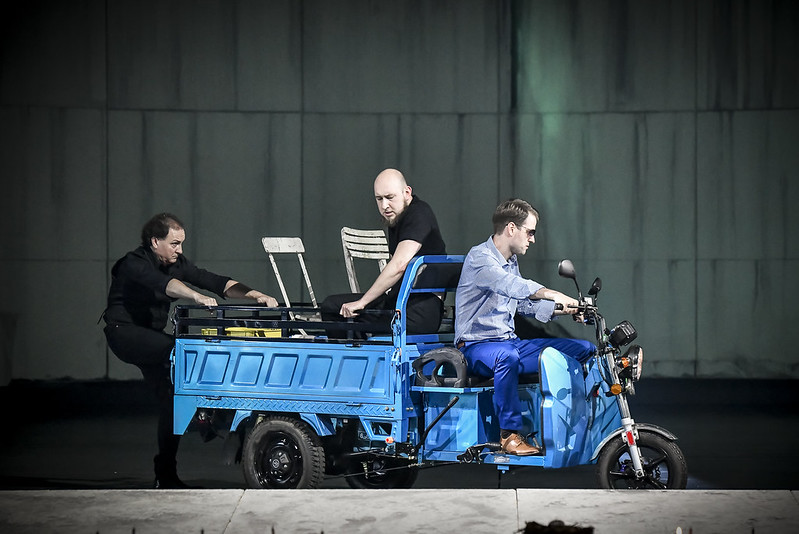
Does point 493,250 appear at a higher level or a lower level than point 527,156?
lower

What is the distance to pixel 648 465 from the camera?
7043 millimetres

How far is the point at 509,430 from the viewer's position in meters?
7.21

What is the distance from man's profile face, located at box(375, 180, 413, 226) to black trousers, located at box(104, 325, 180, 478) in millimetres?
1768

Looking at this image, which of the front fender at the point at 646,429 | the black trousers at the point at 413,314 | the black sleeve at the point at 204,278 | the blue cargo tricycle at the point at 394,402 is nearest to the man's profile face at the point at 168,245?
the black sleeve at the point at 204,278

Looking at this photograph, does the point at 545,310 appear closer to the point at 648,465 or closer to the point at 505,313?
the point at 505,313

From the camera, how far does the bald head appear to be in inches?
317

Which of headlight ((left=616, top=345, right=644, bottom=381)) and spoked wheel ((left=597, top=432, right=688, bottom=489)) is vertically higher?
headlight ((left=616, top=345, right=644, bottom=381))

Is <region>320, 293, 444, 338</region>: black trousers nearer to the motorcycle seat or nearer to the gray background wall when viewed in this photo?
the motorcycle seat

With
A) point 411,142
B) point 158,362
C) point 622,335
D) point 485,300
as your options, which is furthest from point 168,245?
point 411,142

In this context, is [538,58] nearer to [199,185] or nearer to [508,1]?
[508,1]

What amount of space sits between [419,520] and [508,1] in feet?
29.1

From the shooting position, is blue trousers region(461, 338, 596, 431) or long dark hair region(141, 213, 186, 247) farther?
long dark hair region(141, 213, 186, 247)

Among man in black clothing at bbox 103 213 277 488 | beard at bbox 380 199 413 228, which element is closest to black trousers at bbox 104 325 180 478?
man in black clothing at bbox 103 213 277 488

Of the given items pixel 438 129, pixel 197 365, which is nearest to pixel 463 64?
pixel 438 129
